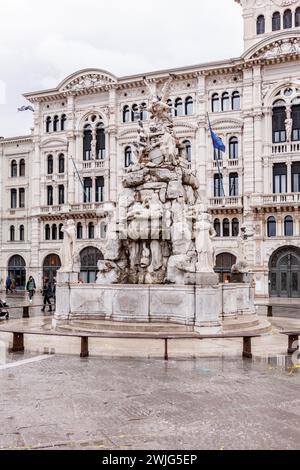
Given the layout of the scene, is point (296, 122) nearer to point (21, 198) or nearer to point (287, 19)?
point (287, 19)

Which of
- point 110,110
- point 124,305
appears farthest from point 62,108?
point 124,305

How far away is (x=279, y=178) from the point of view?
42719 mm

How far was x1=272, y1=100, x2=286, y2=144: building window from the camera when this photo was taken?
4291 cm

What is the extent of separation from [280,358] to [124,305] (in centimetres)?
543

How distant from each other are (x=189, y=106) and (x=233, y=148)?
5868 mm

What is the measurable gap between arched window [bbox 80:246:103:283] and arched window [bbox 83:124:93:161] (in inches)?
362

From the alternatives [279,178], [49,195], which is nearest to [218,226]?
[279,178]

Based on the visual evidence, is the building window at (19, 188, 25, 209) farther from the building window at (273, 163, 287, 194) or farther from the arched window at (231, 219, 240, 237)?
the building window at (273, 163, 287, 194)

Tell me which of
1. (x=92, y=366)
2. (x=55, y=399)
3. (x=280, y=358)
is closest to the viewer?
(x=55, y=399)

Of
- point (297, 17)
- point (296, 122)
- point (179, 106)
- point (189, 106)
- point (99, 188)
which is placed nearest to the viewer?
point (296, 122)

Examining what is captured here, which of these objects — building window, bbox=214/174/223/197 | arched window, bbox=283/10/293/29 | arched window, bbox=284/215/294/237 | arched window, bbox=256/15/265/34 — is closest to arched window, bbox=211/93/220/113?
building window, bbox=214/174/223/197

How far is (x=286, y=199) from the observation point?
1635 inches

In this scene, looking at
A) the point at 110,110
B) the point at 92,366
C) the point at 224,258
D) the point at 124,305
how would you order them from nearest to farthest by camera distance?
the point at 92,366
the point at 124,305
the point at 224,258
the point at 110,110

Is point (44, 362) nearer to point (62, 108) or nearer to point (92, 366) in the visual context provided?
point (92, 366)
